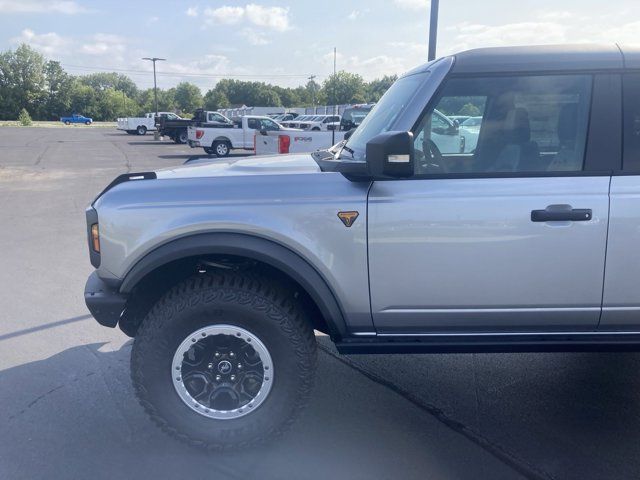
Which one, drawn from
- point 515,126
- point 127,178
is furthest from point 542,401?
point 127,178

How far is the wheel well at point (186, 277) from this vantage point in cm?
328

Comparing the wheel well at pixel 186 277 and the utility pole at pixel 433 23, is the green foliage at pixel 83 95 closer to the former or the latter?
the utility pole at pixel 433 23

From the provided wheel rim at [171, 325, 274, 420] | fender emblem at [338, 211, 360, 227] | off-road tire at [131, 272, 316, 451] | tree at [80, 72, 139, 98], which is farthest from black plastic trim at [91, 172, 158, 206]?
tree at [80, 72, 139, 98]

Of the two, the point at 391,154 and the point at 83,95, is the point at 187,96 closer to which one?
the point at 83,95

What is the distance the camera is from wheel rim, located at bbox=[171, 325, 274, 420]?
3.18 meters

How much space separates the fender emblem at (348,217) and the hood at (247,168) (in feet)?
1.30

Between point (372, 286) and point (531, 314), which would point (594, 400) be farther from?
point (372, 286)

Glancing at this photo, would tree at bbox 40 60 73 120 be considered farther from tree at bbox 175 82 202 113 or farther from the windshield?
the windshield

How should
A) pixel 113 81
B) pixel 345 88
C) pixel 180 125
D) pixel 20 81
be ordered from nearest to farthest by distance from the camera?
pixel 180 125
pixel 345 88
pixel 20 81
pixel 113 81

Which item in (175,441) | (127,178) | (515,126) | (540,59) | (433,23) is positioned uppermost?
(433,23)

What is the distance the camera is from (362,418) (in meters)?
3.58

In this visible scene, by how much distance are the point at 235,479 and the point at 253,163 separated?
6.19ft

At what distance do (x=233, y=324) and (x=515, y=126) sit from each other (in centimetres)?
187

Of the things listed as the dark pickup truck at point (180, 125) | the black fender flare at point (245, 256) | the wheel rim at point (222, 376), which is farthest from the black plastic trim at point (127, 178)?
the dark pickup truck at point (180, 125)
